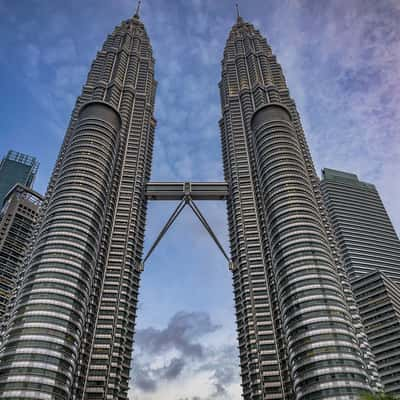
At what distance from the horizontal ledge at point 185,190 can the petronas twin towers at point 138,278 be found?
4709 mm

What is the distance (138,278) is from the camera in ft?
448

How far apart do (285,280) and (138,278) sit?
51.0m

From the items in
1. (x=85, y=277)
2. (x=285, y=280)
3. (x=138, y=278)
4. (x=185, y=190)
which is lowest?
(x=285, y=280)

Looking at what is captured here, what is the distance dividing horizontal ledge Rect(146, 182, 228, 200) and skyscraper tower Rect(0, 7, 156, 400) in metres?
6.56

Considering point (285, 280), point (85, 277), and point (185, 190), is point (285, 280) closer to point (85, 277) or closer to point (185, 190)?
point (85, 277)

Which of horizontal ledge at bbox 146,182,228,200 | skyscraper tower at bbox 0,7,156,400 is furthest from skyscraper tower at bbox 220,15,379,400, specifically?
skyscraper tower at bbox 0,7,156,400

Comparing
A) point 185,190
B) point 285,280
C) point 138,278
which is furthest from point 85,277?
point 185,190

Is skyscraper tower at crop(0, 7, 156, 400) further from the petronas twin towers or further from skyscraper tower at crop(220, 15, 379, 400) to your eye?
skyscraper tower at crop(220, 15, 379, 400)

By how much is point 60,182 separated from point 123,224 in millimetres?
25806

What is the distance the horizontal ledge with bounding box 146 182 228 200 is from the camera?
14962 cm

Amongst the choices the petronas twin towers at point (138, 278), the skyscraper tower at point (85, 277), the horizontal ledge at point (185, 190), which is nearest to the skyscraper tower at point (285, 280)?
the petronas twin towers at point (138, 278)

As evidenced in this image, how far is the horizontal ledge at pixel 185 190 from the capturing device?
491ft

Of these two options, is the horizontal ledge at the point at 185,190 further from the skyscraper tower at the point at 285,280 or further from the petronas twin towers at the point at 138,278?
the skyscraper tower at the point at 285,280

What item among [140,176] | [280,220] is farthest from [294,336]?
[140,176]
